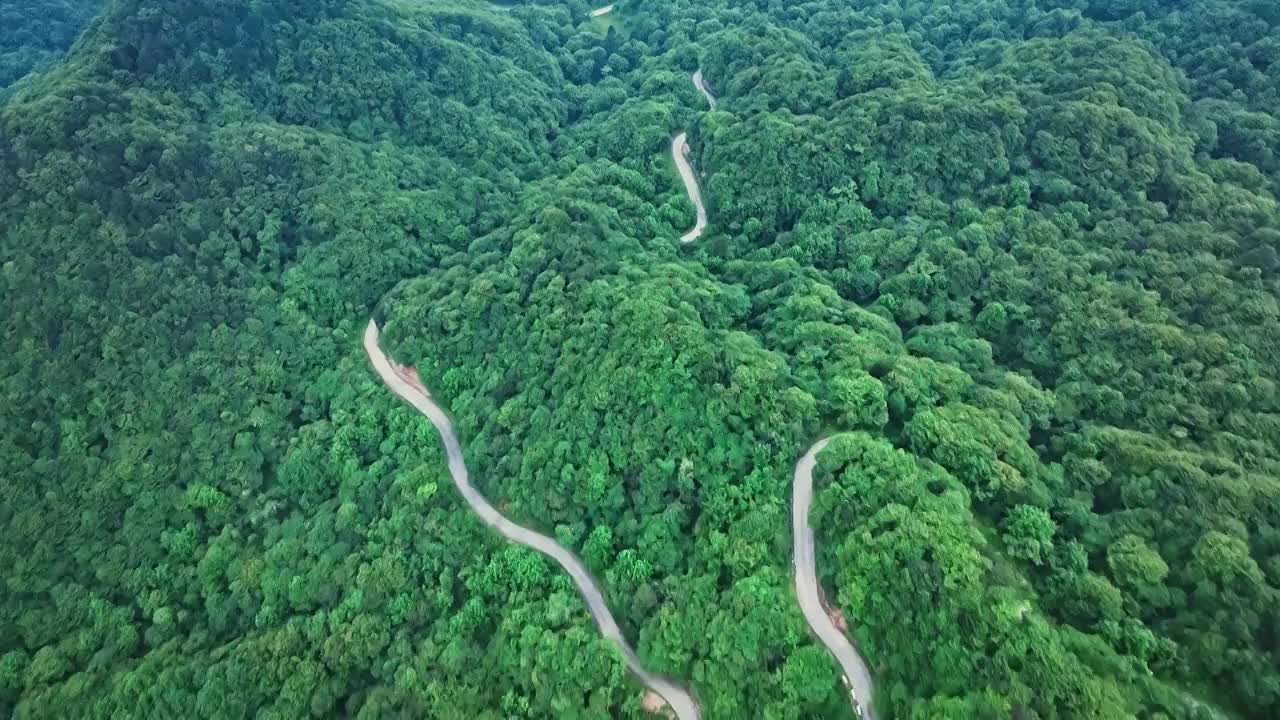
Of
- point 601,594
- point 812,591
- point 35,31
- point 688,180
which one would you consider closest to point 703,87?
point 688,180

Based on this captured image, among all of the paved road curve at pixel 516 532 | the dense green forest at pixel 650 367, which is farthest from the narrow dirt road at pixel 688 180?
the paved road curve at pixel 516 532

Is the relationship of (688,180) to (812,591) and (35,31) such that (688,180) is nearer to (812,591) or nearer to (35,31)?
(812,591)

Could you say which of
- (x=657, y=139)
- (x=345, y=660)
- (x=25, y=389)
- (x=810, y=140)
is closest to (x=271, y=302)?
(x=25, y=389)

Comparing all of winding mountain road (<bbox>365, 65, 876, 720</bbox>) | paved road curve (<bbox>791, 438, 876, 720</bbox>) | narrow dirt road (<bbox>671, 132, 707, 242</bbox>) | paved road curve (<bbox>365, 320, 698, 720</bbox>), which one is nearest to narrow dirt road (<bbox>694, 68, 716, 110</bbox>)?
narrow dirt road (<bbox>671, 132, 707, 242</bbox>)

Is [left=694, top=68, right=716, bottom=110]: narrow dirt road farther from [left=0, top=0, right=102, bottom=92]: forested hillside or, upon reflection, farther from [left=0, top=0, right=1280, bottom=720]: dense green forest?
[left=0, top=0, right=102, bottom=92]: forested hillside

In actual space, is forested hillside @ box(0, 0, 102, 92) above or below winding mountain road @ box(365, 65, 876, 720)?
above

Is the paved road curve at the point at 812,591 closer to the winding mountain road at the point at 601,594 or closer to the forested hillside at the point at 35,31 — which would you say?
the winding mountain road at the point at 601,594
